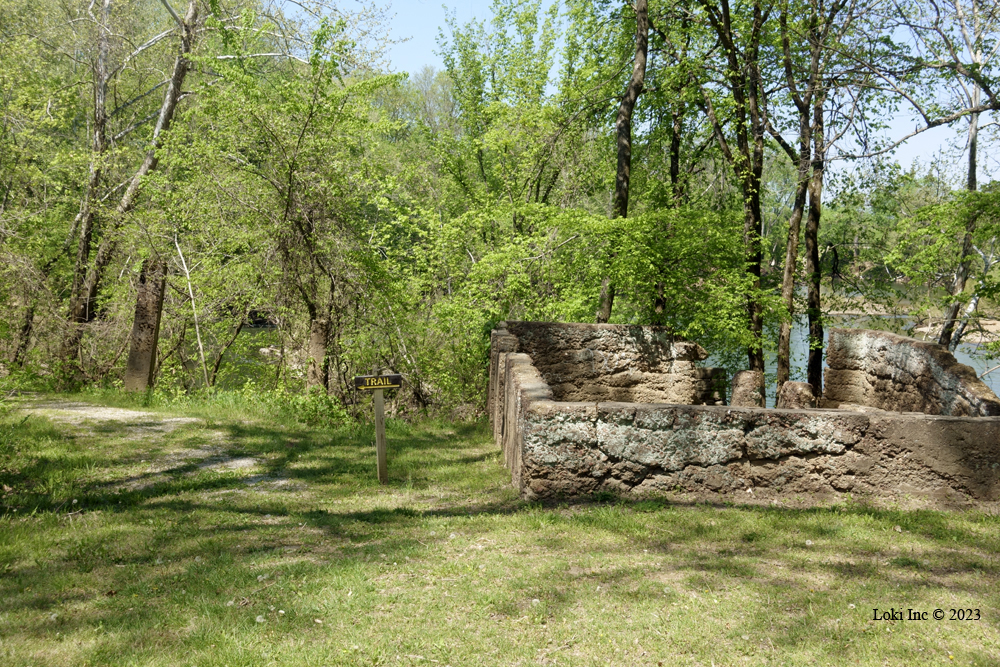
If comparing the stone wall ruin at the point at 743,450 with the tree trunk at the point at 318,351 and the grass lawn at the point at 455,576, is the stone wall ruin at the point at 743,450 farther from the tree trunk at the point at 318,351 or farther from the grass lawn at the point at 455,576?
the tree trunk at the point at 318,351

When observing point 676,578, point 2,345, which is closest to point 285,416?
point 2,345

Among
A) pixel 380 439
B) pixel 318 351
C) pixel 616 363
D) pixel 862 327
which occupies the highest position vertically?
pixel 862 327

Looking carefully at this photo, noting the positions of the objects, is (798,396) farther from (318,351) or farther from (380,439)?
(318,351)

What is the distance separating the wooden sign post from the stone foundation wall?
568 centimetres

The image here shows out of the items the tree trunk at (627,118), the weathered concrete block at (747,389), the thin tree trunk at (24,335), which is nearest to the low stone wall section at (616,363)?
the weathered concrete block at (747,389)

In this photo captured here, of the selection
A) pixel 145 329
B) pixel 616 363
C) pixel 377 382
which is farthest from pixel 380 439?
pixel 145 329

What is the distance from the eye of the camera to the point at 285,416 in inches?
432

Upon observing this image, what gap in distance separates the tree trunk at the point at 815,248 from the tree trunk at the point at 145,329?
456 inches

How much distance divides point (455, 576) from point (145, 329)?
9.39 metres

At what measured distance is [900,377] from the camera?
9.59m

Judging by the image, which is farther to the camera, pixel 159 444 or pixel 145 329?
pixel 145 329

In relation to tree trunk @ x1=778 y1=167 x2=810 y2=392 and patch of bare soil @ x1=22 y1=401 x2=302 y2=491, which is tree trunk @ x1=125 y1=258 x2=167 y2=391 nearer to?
patch of bare soil @ x1=22 y1=401 x2=302 y2=491

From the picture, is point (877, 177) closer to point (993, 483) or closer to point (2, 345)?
point (993, 483)

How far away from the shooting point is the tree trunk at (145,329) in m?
12.1
